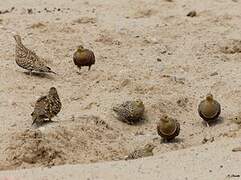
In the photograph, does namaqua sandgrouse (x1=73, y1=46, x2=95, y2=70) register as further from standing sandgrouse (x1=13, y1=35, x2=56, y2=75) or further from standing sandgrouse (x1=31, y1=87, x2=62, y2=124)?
standing sandgrouse (x1=31, y1=87, x2=62, y2=124)

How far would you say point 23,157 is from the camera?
7223 millimetres

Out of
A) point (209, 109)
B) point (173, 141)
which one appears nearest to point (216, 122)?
point (209, 109)

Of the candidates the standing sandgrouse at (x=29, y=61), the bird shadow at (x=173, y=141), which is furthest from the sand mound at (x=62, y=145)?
the standing sandgrouse at (x=29, y=61)

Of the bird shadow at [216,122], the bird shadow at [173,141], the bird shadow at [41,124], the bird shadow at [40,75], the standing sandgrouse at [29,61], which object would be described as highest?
the standing sandgrouse at [29,61]

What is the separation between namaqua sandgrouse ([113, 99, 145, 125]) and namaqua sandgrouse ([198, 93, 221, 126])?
655mm

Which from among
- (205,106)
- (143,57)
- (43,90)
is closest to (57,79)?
(43,90)

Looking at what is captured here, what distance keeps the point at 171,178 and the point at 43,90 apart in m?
3.40

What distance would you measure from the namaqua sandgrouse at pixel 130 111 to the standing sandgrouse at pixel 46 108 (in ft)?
2.30

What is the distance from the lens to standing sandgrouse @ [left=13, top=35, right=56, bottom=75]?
977cm

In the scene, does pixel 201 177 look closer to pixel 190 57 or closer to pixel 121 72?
pixel 121 72

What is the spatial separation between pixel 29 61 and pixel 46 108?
73.5 inches

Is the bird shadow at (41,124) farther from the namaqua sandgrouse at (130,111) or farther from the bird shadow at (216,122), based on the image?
the bird shadow at (216,122)

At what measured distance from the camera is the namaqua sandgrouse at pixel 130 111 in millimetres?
8531

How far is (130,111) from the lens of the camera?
8.52m
